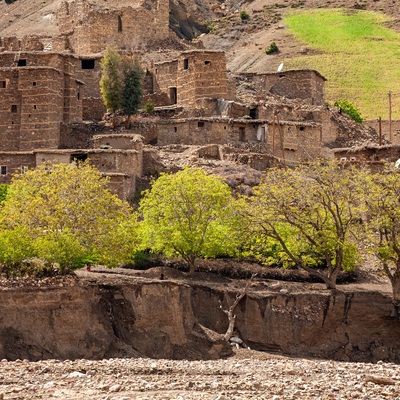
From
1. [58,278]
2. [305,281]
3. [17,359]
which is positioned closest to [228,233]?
[305,281]

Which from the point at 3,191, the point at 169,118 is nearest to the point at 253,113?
the point at 169,118

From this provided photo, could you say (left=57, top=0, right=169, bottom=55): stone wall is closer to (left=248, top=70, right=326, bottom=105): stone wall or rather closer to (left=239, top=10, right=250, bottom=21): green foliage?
(left=248, top=70, right=326, bottom=105): stone wall

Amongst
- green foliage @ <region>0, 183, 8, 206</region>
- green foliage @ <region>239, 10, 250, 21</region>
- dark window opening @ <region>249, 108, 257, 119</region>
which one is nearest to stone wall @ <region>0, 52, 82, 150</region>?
green foliage @ <region>0, 183, 8, 206</region>

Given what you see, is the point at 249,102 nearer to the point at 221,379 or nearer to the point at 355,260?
the point at 355,260

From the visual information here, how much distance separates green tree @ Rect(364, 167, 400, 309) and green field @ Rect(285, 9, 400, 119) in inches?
1736

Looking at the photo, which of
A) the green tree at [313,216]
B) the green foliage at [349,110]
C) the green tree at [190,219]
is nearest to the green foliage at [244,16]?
the green foliage at [349,110]

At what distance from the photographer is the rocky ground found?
3581 centimetres

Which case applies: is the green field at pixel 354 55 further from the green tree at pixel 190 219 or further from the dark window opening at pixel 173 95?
the green tree at pixel 190 219

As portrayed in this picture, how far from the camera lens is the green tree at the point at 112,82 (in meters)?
75.6

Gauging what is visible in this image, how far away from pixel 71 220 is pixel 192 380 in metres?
14.9

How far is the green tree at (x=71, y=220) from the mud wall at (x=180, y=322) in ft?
7.49

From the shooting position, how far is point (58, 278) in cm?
4831

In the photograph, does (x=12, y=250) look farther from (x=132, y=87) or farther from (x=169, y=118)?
(x=132, y=87)

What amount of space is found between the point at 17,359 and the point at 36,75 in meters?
30.9
